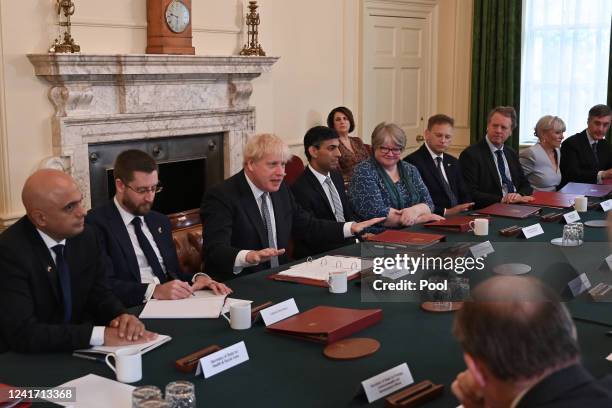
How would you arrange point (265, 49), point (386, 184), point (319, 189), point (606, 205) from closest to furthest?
point (319, 189) → point (386, 184) → point (606, 205) → point (265, 49)

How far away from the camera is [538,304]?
4.61 ft

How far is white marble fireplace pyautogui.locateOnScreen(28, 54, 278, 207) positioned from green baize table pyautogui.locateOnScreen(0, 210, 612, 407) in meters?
2.65

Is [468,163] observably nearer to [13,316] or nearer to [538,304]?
[13,316]

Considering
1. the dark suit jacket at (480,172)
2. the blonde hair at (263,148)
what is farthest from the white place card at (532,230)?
the dark suit jacket at (480,172)

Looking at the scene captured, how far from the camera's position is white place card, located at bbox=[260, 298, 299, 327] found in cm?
260

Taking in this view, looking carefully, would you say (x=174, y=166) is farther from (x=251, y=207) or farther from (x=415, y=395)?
(x=415, y=395)

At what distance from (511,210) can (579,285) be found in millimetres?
1754

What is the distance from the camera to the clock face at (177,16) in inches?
225

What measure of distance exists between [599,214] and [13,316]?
342 centimetres

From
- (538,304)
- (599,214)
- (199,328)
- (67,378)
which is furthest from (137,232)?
(599,214)

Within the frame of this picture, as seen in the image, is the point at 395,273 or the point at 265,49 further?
the point at 265,49

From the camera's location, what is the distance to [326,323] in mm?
2523

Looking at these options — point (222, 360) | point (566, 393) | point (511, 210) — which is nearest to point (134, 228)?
point (222, 360)

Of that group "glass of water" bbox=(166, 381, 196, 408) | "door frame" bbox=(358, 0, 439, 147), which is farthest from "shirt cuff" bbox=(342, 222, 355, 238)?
"door frame" bbox=(358, 0, 439, 147)
